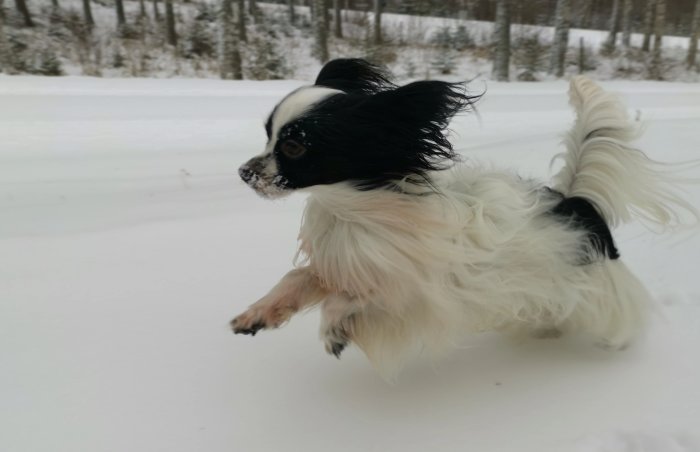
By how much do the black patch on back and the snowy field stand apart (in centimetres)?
43

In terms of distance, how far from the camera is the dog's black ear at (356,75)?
218 cm

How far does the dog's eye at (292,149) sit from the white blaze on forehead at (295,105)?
0.06 m

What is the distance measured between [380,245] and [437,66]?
50.4ft

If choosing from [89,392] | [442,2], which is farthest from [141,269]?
[442,2]

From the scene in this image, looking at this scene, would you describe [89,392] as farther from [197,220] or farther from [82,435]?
[197,220]

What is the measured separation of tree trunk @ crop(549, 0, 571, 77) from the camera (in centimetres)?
1346

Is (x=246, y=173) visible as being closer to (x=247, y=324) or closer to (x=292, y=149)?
(x=292, y=149)

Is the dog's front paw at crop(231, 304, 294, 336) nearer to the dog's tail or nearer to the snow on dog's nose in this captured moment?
the snow on dog's nose

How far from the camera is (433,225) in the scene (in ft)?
6.14

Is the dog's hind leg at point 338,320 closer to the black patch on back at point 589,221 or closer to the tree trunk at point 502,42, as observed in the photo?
the black patch on back at point 589,221

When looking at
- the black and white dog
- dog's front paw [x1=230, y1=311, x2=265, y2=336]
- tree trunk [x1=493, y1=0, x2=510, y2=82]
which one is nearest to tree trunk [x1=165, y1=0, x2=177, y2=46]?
tree trunk [x1=493, y1=0, x2=510, y2=82]

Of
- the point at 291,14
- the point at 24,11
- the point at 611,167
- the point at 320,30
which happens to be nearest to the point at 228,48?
the point at 320,30

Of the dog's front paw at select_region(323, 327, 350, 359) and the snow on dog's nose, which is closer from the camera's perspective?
the snow on dog's nose

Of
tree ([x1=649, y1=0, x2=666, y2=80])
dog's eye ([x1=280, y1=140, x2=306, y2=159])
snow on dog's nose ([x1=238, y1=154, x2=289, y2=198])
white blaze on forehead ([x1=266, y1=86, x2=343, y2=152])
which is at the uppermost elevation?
white blaze on forehead ([x1=266, y1=86, x2=343, y2=152])
